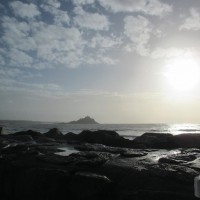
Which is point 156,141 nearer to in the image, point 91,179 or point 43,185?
point 91,179

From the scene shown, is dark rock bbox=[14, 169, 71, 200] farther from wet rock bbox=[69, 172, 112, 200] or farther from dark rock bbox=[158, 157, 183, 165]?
dark rock bbox=[158, 157, 183, 165]

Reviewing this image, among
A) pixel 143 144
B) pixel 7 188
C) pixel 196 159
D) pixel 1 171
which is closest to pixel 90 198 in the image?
pixel 7 188

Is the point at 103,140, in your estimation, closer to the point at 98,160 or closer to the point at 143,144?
the point at 143,144

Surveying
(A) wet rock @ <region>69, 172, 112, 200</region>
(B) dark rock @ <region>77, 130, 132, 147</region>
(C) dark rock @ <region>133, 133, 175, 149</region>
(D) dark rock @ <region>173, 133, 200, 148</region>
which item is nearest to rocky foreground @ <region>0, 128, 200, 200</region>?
(A) wet rock @ <region>69, 172, 112, 200</region>

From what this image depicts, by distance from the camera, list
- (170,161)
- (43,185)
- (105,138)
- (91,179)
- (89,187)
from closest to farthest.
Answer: (89,187)
(91,179)
(43,185)
(170,161)
(105,138)

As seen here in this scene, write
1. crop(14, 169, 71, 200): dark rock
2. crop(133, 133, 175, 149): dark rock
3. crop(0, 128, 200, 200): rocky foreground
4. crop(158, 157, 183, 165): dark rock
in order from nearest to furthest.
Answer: crop(0, 128, 200, 200): rocky foreground → crop(14, 169, 71, 200): dark rock → crop(158, 157, 183, 165): dark rock → crop(133, 133, 175, 149): dark rock

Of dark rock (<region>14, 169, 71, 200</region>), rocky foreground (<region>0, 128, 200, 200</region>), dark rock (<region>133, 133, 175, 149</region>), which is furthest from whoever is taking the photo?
dark rock (<region>133, 133, 175, 149</region>)

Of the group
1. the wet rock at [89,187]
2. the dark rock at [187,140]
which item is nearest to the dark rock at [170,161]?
the wet rock at [89,187]

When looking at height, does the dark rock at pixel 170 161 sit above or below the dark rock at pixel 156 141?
below

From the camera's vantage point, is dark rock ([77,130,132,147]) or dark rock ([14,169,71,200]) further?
dark rock ([77,130,132,147])

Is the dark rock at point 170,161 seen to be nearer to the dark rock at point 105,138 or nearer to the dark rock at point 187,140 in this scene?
the dark rock at point 105,138

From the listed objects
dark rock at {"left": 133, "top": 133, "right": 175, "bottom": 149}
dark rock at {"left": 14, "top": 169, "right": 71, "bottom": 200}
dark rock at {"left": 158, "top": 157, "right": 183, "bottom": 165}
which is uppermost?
dark rock at {"left": 133, "top": 133, "right": 175, "bottom": 149}

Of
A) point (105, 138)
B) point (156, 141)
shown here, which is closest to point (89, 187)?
point (156, 141)

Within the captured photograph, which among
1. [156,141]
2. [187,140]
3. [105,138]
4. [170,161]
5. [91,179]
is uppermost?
[187,140]
